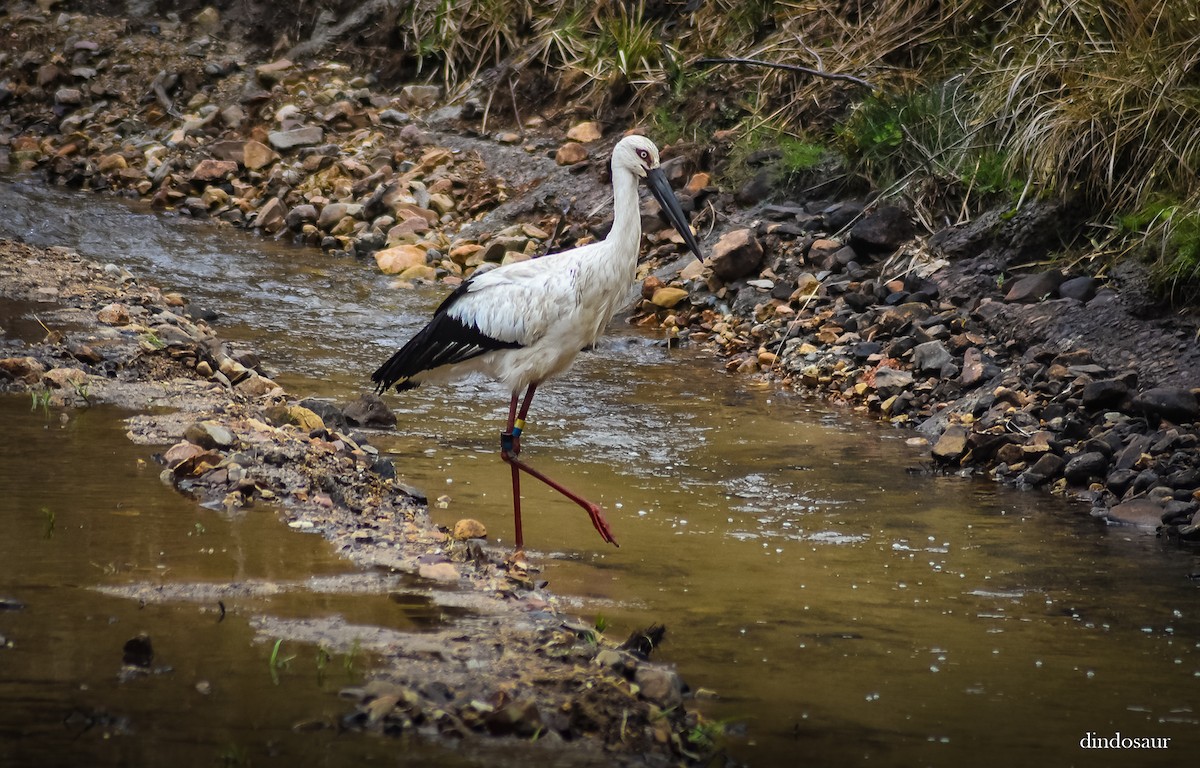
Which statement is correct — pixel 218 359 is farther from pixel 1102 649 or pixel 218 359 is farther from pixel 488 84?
pixel 488 84

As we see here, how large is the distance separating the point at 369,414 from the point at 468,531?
6.17 feet

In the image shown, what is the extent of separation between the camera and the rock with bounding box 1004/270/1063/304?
25.7 feet

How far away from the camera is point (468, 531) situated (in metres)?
4.86

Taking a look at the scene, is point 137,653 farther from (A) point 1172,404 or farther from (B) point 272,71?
(B) point 272,71

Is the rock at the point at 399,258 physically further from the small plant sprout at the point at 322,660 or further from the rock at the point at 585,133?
the small plant sprout at the point at 322,660

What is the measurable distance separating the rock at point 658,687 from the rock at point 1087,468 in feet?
11.2

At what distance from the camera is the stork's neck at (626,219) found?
573cm

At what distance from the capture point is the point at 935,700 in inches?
140

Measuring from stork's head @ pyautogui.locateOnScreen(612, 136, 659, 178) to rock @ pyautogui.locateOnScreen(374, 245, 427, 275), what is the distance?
16.8ft

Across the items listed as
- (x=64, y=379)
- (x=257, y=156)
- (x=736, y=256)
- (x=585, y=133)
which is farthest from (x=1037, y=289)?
(x=257, y=156)

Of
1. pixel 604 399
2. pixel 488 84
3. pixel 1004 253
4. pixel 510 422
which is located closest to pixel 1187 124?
pixel 1004 253

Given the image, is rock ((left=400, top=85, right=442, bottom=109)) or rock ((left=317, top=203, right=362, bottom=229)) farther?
rock ((left=400, top=85, right=442, bottom=109))

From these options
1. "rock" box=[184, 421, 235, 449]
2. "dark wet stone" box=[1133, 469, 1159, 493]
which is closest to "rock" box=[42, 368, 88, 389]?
"rock" box=[184, 421, 235, 449]

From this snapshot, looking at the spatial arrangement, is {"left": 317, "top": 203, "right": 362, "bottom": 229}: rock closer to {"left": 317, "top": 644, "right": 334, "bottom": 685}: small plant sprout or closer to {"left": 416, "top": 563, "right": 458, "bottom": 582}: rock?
{"left": 416, "top": 563, "right": 458, "bottom": 582}: rock
